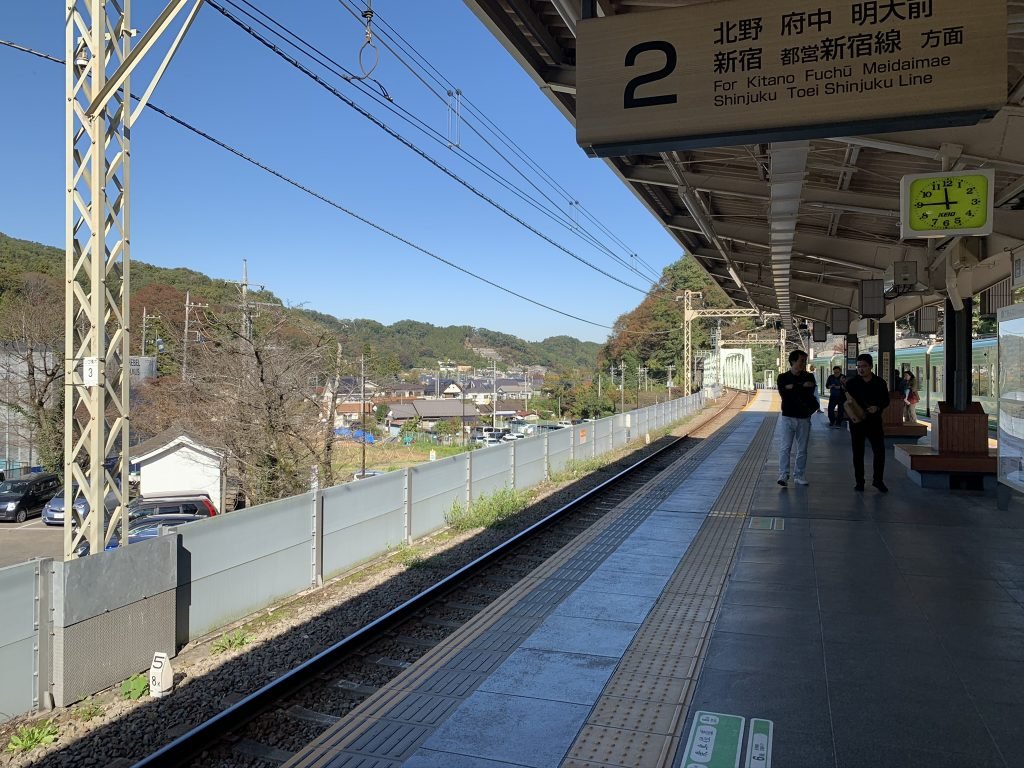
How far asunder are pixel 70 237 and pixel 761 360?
91.0 metres

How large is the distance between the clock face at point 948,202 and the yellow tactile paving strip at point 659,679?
386cm

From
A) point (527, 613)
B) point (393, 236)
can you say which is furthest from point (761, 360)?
point (527, 613)

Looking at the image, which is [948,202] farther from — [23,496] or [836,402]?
[23,496]

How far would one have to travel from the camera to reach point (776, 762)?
329 cm

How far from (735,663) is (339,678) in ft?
8.54

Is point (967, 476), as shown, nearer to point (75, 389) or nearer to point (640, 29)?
point (640, 29)

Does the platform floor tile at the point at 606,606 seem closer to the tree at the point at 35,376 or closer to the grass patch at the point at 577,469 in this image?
the grass patch at the point at 577,469

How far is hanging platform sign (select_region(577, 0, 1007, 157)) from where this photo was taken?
3.80 m

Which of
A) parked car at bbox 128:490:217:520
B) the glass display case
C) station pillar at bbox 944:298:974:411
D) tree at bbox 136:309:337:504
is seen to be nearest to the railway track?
the glass display case

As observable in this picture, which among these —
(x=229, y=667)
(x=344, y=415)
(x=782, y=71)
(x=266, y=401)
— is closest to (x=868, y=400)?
(x=782, y=71)

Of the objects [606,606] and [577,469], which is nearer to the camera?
[606,606]

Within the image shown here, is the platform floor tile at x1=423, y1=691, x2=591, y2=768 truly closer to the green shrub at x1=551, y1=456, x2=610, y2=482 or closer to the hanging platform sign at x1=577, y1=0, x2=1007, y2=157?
the hanging platform sign at x1=577, y1=0, x2=1007, y2=157

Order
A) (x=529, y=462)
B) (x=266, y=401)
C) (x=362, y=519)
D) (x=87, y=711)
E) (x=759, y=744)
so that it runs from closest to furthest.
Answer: (x=759, y=744), (x=87, y=711), (x=362, y=519), (x=529, y=462), (x=266, y=401)

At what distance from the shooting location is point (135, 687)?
16.9ft
